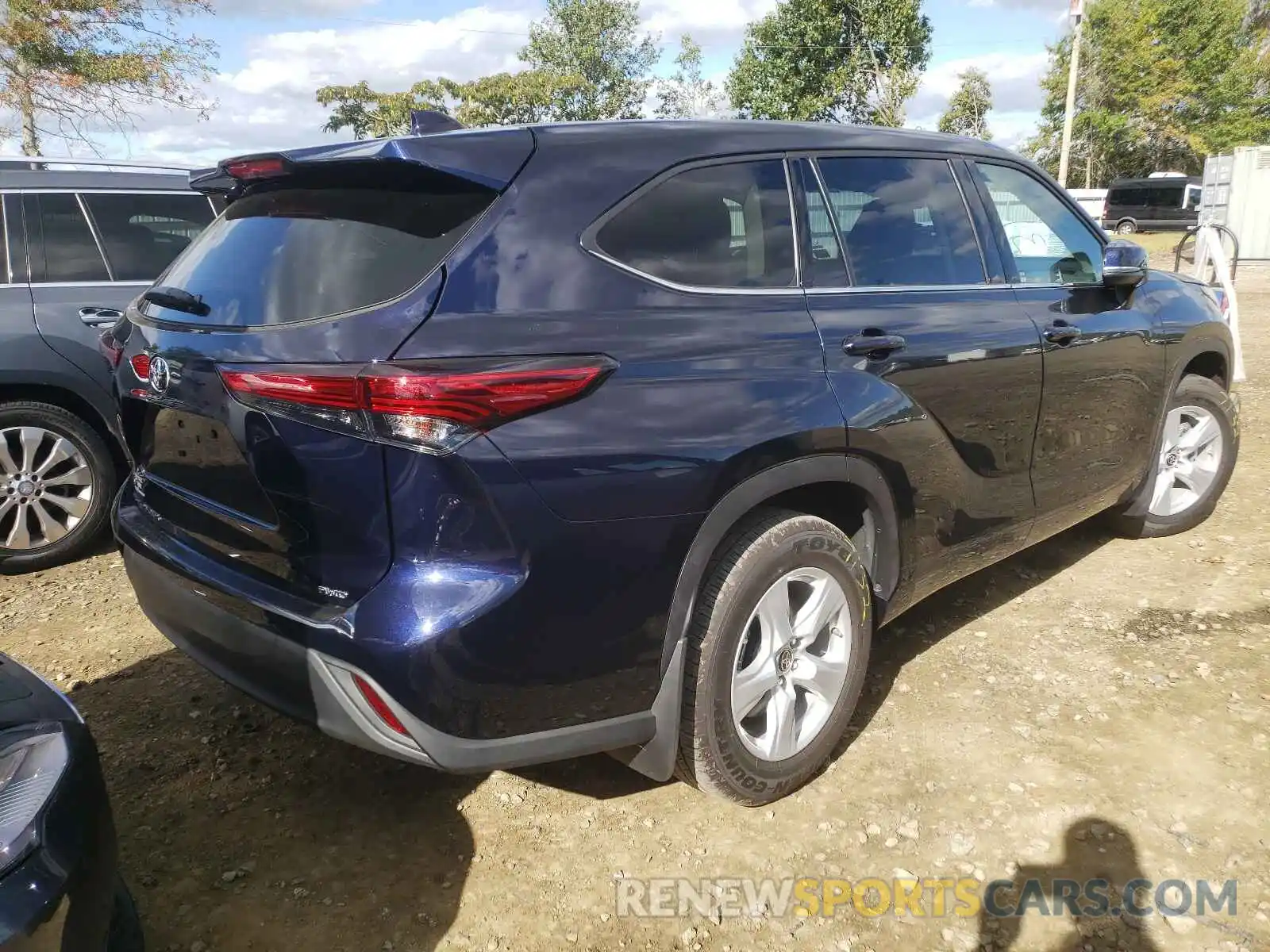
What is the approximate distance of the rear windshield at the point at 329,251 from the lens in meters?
1.99

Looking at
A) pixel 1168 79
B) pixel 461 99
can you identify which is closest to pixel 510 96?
pixel 461 99

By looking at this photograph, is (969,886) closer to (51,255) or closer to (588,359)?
(588,359)

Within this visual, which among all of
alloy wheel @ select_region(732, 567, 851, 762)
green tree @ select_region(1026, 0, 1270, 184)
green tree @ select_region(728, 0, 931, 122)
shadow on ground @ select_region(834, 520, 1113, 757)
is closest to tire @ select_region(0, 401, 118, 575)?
alloy wheel @ select_region(732, 567, 851, 762)

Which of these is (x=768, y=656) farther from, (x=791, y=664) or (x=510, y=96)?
(x=510, y=96)

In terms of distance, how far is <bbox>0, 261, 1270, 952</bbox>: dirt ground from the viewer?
2186 millimetres

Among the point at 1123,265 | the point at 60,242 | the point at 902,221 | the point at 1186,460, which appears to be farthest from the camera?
the point at 1186,460

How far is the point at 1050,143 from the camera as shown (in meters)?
47.6

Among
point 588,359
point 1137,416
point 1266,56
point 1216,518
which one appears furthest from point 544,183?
point 1266,56

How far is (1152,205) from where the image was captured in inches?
1411

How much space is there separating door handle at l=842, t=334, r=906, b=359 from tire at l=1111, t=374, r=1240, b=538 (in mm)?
2190

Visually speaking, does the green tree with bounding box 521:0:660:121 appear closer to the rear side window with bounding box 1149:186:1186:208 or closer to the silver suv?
the rear side window with bounding box 1149:186:1186:208

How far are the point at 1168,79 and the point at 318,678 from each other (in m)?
48.7

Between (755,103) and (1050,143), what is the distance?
21.7 m

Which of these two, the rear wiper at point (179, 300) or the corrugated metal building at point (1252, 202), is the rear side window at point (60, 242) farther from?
the corrugated metal building at point (1252, 202)
